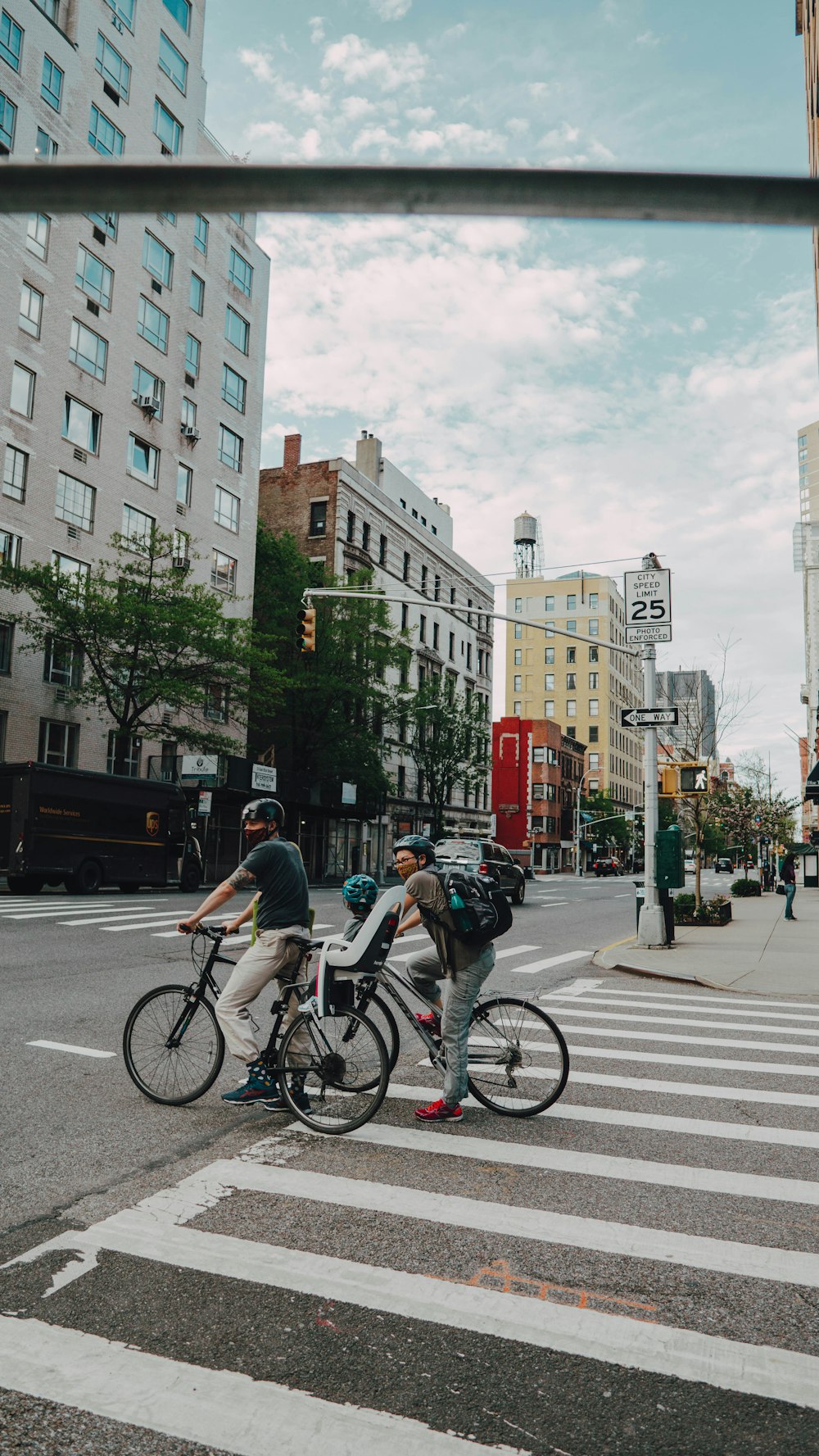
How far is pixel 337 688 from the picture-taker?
45.9m

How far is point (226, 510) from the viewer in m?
45.6

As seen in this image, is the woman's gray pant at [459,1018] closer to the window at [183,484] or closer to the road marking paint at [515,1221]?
the road marking paint at [515,1221]

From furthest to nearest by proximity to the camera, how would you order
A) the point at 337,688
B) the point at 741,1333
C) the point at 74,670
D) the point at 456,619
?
the point at 456,619, the point at 337,688, the point at 74,670, the point at 741,1333

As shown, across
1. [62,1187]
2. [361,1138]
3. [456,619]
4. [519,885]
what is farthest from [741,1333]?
[456,619]

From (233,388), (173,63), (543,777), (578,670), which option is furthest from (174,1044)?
(578,670)

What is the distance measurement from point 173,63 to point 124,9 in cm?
358

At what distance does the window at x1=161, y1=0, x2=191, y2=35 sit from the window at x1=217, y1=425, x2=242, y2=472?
16.8m

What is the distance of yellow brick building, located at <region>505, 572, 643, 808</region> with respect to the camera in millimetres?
116312

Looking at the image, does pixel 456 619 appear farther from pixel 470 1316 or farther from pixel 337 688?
pixel 470 1316

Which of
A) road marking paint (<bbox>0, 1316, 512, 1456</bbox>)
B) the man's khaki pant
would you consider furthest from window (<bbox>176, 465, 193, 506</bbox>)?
road marking paint (<bbox>0, 1316, 512, 1456</bbox>)

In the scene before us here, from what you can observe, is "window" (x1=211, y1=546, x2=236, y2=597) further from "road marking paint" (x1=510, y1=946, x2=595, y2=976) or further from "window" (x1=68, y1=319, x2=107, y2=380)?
"road marking paint" (x1=510, y1=946, x2=595, y2=976)

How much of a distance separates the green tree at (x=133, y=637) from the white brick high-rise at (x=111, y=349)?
963 mm

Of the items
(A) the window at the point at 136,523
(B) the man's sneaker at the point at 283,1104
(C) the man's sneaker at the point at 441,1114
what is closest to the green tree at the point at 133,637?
(A) the window at the point at 136,523

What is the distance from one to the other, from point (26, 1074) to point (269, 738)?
43.6m
